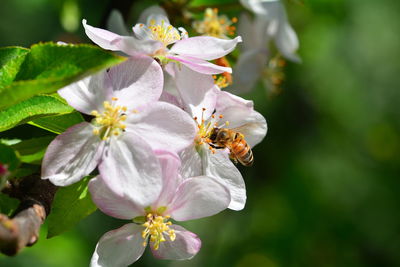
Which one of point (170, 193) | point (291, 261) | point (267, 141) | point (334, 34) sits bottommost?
point (291, 261)

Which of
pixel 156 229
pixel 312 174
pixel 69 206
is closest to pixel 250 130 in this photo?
pixel 156 229

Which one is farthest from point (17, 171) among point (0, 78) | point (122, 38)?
point (122, 38)

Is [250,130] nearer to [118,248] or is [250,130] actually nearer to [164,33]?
[164,33]

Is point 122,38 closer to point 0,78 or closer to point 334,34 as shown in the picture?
point 0,78

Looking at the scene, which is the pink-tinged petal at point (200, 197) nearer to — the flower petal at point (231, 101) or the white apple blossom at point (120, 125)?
the white apple blossom at point (120, 125)

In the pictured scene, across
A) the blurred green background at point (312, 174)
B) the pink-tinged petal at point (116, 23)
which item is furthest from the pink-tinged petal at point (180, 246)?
the blurred green background at point (312, 174)

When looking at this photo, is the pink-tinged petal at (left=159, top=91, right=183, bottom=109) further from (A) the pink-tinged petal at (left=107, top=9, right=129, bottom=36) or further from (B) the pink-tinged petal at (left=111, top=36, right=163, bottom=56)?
(A) the pink-tinged petal at (left=107, top=9, right=129, bottom=36)
